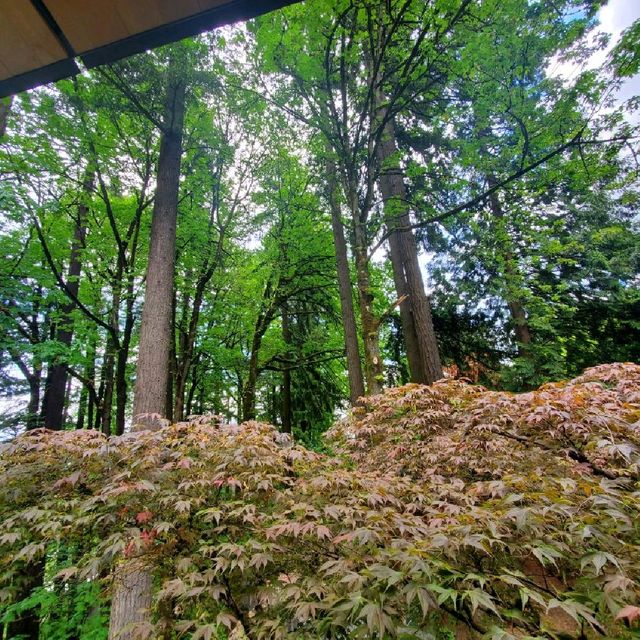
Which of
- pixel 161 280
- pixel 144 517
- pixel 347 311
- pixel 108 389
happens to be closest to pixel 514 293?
pixel 347 311

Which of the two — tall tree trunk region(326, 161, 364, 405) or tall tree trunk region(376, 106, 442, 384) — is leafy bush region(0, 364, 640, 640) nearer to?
tall tree trunk region(376, 106, 442, 384)

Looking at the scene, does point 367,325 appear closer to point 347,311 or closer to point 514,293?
point 347,311

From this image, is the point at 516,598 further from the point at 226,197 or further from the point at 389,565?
the point at 226,197

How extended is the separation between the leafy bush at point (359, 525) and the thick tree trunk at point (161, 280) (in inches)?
58.7

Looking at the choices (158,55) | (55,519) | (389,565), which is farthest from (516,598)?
(158,55)

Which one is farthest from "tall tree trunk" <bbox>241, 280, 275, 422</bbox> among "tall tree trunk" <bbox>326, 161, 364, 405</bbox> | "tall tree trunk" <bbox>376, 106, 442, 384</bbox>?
"tall tree trunk" <bbox>376, 106, 442, 384</bbox>

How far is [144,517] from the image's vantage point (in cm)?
232

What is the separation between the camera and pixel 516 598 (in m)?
1.57

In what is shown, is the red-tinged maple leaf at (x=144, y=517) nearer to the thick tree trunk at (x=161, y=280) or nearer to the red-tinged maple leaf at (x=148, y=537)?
the red-tinged maple leaf at (x=148, y=537)

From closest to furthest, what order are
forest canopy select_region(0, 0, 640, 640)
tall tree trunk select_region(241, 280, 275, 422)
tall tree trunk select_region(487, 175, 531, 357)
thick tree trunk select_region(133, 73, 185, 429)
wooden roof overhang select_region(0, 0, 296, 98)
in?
wooden roof overhang select_region(0, 0, 296, 98) → forest canopy select_region(0, 0, 640, 640) → thick tree trunk select_region(133, 73, 185, 429) → tall tree trunk select_region(487, 175, 531, 357) → tall tree trunk select_region(241, 280, 275, 422)

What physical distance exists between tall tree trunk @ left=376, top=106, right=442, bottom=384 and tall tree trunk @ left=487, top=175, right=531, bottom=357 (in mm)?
2692

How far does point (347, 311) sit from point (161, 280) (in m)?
4.28

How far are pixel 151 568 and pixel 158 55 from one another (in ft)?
24.3

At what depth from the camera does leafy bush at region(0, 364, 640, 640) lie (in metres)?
1.48
